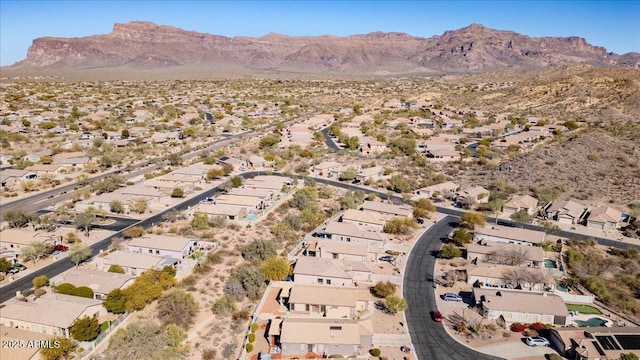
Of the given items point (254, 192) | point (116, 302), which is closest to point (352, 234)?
point (254, 192)

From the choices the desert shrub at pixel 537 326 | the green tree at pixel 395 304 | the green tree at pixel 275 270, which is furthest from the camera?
the green tree at pixel 275 270

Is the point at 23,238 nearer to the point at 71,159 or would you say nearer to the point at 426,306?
the point at 71,159

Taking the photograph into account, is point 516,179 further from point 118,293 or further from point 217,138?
point 217,138

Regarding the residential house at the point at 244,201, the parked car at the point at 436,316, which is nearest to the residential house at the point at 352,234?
the residential house at the point at 244,201

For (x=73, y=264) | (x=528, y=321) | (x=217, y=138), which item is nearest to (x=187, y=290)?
(x=73, y=264)

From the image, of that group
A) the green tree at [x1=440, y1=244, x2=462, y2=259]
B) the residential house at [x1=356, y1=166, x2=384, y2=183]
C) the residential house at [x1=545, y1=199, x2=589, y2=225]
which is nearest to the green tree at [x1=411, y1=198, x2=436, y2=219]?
the green tree at [x1=440, y1=244, x2=462, y2=259]

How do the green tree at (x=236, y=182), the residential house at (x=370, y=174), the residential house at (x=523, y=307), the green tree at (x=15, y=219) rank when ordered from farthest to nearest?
the residential house at (x=370, y=174)
the green tree at (x=236, y=182)
the green tree at (x=15, y=219)
the residential house at (x=523, y=307)

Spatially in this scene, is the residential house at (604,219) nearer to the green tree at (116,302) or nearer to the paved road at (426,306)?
the paved road at (426,306)
